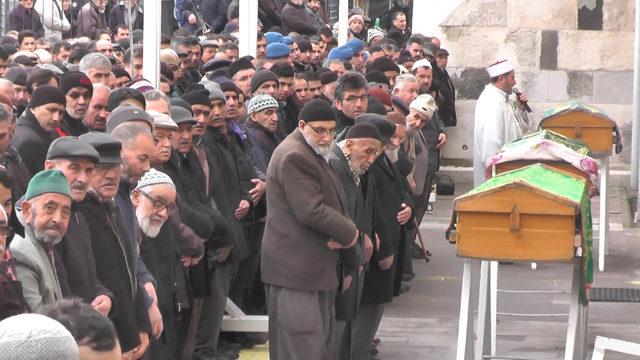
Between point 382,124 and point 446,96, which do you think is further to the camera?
point 446,96

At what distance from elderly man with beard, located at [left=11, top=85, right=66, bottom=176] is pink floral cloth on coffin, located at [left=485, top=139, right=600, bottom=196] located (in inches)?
140

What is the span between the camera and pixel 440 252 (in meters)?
16.1

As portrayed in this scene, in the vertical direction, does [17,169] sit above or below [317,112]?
below

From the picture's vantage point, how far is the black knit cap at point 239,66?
13089 mm

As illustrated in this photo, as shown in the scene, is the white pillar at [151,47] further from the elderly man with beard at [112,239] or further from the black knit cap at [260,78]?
the elderly man with beard at [112,239]

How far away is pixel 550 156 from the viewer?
10.8 meters

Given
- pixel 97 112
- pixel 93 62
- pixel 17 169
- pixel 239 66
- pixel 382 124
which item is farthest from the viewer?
pixel 239 66

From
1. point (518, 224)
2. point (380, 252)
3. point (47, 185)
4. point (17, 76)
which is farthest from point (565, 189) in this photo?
point (17, 76)

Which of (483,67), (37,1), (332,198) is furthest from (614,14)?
(332,198)

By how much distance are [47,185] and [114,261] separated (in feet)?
3.47

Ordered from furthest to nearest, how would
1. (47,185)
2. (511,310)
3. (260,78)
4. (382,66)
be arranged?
(382,66) → (511,310) → (260,78) → (47,185)

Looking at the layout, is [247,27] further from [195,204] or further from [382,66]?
[195,204]

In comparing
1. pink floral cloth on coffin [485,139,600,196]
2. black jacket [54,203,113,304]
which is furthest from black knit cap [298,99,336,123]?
black jacket [54,203,113,304]

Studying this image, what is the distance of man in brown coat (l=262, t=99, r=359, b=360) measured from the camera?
9164mm
